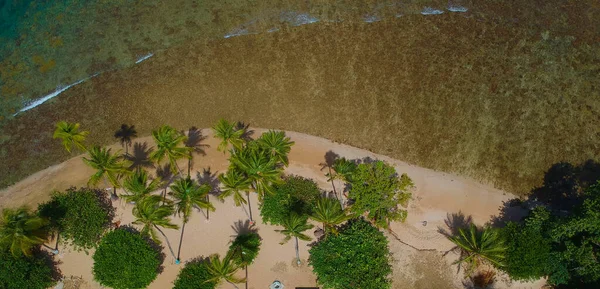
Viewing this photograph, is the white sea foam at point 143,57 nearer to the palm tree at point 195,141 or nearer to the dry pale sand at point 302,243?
the dry pale sand at point 302,243

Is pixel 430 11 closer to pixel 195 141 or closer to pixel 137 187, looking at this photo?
pixel 195 141

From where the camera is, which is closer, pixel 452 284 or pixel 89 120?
pixel 452 284

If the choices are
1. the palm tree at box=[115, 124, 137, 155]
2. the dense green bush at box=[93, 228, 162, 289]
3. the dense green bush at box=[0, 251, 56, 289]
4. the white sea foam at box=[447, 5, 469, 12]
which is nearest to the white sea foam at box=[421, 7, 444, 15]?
the white sea foam at box=[447, 5, 469, 12]

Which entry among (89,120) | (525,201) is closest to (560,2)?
(525,201)

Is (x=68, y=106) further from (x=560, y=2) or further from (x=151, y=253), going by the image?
(x=560, y=2)

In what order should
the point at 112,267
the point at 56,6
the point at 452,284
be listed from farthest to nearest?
the point at 56,6 < the point at 452,284 < the point at 112,267

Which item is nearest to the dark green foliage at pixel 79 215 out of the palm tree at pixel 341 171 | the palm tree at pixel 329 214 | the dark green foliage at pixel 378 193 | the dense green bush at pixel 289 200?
the dense green bush at pixel 289 200

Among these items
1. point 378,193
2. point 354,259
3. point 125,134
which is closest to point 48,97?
point 125,134
